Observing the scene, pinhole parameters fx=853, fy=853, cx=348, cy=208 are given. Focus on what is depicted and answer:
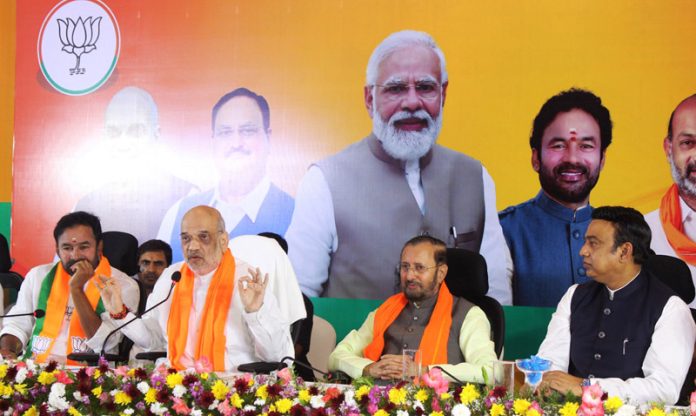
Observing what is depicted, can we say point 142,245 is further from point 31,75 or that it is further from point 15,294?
point 31,75

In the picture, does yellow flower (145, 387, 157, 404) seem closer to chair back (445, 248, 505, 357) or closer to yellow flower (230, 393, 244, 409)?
yellow flower (230, 393, 244, 409)

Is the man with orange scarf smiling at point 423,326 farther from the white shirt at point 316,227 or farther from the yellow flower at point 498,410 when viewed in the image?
the yellow flower at point 498,410

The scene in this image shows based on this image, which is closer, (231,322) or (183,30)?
(231,322)

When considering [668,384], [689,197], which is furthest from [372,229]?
[668,384]

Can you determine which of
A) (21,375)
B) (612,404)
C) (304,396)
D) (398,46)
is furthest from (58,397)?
Answer: (398,46)

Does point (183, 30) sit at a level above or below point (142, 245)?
above

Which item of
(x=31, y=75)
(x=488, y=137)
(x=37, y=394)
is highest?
(x=31, y=75)

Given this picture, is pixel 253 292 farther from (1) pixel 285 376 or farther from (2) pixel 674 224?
(2) pixel 674 224

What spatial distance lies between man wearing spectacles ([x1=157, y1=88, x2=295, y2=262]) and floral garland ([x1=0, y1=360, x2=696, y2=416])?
234 centimetres

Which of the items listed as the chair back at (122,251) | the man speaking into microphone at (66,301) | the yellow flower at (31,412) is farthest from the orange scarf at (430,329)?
the chair back at (122,251)

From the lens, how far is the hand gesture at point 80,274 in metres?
4.73

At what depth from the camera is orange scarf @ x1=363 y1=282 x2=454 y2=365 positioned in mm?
3953

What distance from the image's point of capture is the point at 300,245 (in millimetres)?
5266

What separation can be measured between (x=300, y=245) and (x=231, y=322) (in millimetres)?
1353
